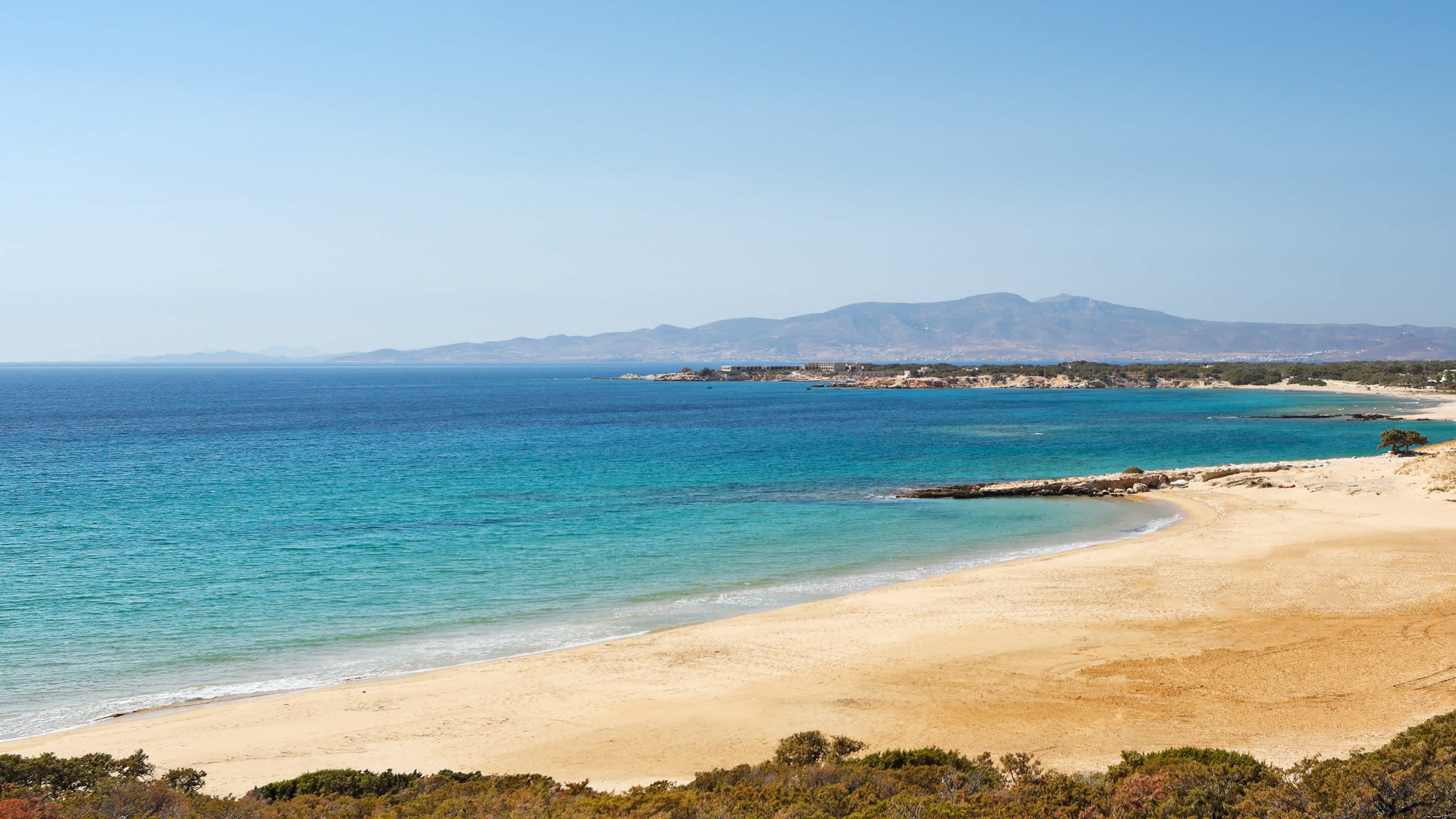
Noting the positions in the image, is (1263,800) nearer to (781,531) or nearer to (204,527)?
(781,531)

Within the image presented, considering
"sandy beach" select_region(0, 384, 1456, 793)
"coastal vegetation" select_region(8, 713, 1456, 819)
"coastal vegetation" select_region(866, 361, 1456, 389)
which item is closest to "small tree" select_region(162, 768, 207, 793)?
"coastal vegetation" select_region(8, 713, 1456, 819)

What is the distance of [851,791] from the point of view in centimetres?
984

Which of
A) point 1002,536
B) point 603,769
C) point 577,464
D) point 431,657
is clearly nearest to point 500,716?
point 603,769

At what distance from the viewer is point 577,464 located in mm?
50781

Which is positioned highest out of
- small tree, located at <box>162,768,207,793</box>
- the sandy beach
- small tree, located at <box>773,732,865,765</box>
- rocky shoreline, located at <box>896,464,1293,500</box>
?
small tree, located at <box>162,768,207,793</box>

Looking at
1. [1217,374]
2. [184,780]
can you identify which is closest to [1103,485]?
[184,780]

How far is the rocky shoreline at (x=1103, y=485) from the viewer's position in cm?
3959

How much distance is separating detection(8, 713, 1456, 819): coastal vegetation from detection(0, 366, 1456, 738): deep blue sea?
615 cm

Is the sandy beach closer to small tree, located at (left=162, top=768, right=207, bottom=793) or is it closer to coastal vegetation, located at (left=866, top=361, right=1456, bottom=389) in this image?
small tree, located at (left=162, top=768, right=207, bottom=793)

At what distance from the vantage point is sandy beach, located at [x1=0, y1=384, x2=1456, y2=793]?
12.3 m

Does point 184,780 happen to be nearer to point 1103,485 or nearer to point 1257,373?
point 1103,485

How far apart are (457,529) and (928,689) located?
2081 centimetres

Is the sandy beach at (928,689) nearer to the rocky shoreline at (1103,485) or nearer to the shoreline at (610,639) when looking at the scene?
the shoreline at (610,639)

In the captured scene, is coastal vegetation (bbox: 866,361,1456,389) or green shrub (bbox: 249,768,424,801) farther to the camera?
coastal vegetation (bbox: 866,361,1456,389)
